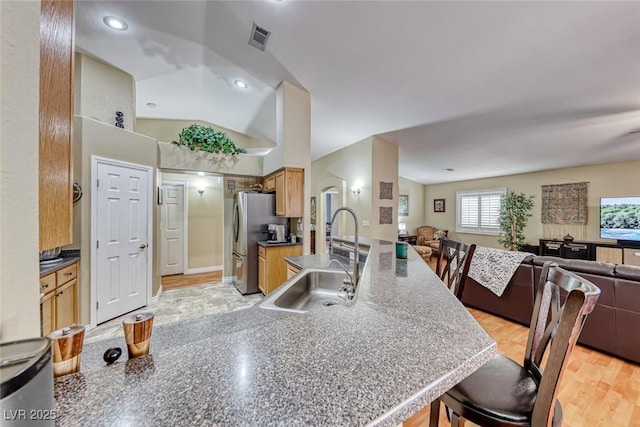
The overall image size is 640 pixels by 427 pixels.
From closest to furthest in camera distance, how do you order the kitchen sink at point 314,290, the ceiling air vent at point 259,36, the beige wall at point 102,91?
the kitchen sink at point 314,290 < the ceiling air vent at point 259,36 < the beige wall at point 102,91

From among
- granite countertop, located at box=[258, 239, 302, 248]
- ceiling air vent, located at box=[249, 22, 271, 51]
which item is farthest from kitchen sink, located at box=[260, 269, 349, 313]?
ceiling air vent, located at box=[249, 22, 271, 51]

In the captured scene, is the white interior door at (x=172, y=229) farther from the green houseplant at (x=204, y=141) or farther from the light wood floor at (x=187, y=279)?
the green houseplant at (x=204, y=141)

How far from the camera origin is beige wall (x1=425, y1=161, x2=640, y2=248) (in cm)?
496

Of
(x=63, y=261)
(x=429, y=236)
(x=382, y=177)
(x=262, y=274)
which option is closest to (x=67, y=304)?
(x=63, y=261)

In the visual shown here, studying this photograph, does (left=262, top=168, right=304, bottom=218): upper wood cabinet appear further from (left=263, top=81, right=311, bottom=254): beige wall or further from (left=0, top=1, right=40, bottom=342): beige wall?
(left=0, top=1, right=40, bottom=342): beige wall

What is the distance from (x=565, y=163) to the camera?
5289 millimetres

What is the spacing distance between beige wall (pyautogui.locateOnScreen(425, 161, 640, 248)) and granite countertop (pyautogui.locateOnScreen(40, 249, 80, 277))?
850 centimetres

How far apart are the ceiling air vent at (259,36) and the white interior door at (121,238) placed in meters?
2.23

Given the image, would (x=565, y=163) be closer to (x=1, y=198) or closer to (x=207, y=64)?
(x=207, y=64)

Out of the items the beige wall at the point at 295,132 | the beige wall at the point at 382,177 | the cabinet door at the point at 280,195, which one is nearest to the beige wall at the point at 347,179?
the beige wall at the point at 382,177

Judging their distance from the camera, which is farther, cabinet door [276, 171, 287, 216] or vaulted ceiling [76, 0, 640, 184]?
cabinet door [276, 171, 287, 216]

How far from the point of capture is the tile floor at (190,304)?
284 cm

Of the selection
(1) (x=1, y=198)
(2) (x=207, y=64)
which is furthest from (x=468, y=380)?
(2) (x=207, y=64)

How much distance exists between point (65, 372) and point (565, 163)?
778cm
